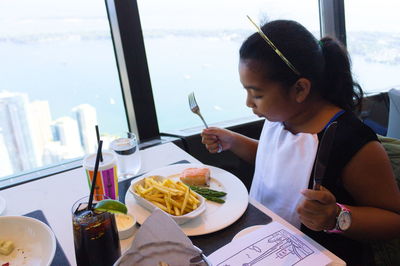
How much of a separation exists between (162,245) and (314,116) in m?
0.71

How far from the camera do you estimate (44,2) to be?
174cm

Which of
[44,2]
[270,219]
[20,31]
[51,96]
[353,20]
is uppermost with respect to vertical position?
[44,2]

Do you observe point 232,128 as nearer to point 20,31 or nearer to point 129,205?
point 129,205

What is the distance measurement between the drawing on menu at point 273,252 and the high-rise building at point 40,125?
1.35 meters

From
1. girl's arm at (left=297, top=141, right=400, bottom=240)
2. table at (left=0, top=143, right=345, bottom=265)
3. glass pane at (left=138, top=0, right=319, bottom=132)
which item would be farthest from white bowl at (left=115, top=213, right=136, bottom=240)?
glass pane at (left=138, top=0, right=319, bottom=132)

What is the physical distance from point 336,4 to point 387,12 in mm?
585

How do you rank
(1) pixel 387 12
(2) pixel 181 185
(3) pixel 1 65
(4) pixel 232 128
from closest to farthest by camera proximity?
1. (2) pixel 181 185
2. (3) pixel 1 65
3. (4) pixel 232 128
4. (1) pixel 387 12

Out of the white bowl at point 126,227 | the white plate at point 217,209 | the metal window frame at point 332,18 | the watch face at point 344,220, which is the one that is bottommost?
the watch face at point 344,220

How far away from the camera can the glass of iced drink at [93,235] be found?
2.43 feet

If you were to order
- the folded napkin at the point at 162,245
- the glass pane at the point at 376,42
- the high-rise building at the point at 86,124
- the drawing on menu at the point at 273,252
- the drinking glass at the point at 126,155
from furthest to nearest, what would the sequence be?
the glass pane at the point at 376,42
the high-rise building at the point at 86,124
the drinking glass at the point at 126,155
the drawing on menu at the point at 273,252
the folded napkin at the point at 162,245

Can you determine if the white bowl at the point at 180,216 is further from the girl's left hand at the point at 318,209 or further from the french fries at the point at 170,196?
the girl's left hand at the point at 318,209

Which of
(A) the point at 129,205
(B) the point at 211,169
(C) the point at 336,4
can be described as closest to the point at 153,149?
(B) the point at 211,169

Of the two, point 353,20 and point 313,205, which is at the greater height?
point 353,20

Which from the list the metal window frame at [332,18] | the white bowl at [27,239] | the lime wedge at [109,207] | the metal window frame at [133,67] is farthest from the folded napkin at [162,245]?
the metal window frame at [332,18]
